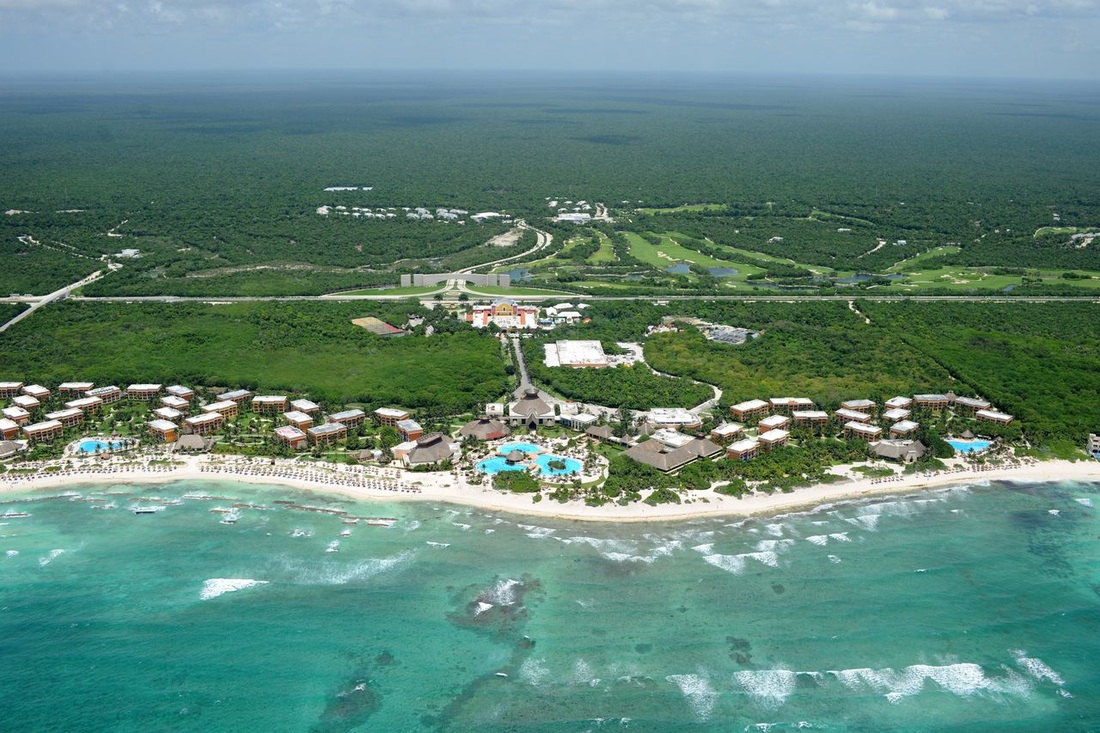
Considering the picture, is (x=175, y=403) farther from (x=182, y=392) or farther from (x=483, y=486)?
(x=483, y=486)

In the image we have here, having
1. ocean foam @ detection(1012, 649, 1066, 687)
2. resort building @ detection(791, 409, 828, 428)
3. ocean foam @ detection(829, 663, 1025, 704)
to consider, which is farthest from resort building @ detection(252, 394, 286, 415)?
ocean foam @ detection(1012, 649, 1066, 687)

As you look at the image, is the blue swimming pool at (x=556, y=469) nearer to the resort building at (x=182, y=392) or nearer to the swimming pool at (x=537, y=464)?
the swimming pool at (x=537, y=464)

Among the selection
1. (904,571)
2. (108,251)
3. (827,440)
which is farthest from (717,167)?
(904,571)

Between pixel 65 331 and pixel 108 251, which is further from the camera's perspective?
pixel 108 251

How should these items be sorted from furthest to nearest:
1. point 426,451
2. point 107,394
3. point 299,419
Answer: point 107,394 → point 299,419 → point 426,451

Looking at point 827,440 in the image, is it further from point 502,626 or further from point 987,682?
point 502,626

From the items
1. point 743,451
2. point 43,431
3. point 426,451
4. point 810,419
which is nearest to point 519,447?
point 426,451

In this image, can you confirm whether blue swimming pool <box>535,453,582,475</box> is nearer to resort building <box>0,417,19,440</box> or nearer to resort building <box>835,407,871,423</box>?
resort building <box>835,407,871,423</box>
